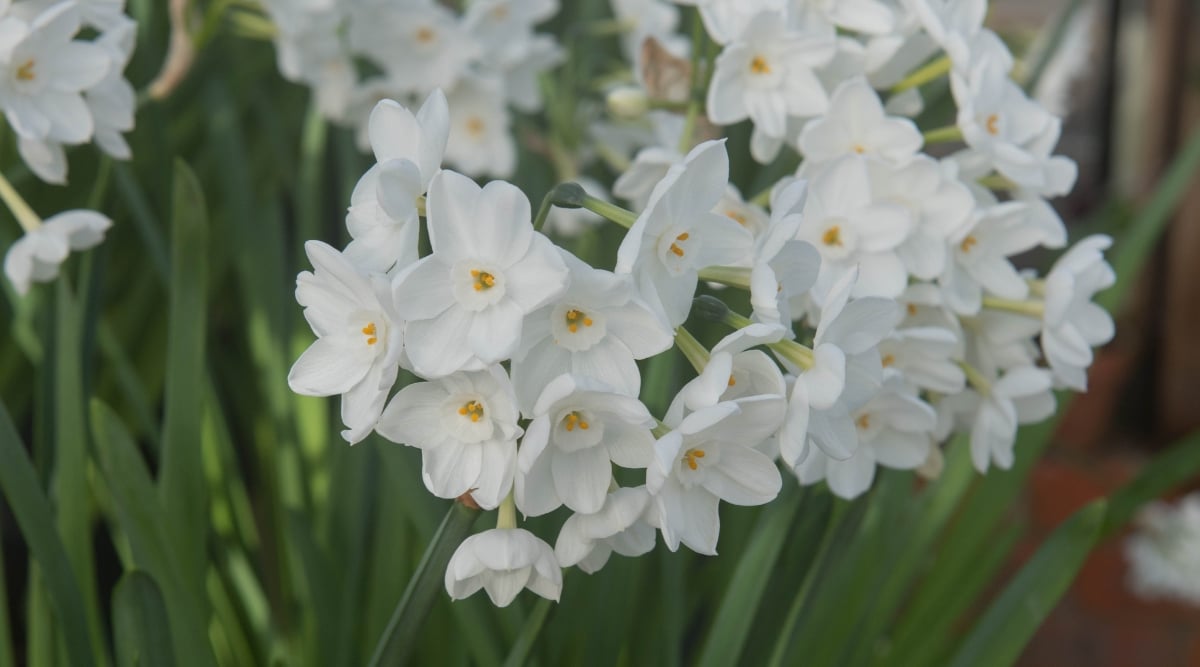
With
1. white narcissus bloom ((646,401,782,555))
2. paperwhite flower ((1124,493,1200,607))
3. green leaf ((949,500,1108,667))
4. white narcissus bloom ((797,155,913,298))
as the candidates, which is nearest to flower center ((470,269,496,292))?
white narcissus bloom ((646,401,782,555))

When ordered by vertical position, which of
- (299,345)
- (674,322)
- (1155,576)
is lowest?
(1155,576)

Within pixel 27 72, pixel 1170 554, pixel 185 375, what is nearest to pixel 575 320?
pixel 185 375

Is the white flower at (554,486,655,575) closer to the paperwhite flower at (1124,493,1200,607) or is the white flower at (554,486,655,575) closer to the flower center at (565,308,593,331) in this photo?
the flower center at (565,308,593,331)

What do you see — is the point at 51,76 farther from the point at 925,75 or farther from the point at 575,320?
the point at 925,75

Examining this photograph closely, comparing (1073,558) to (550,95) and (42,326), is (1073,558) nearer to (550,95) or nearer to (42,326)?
(550,95)

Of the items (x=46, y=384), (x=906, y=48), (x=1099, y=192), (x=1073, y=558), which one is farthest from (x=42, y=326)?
(x=1099, y=192)
